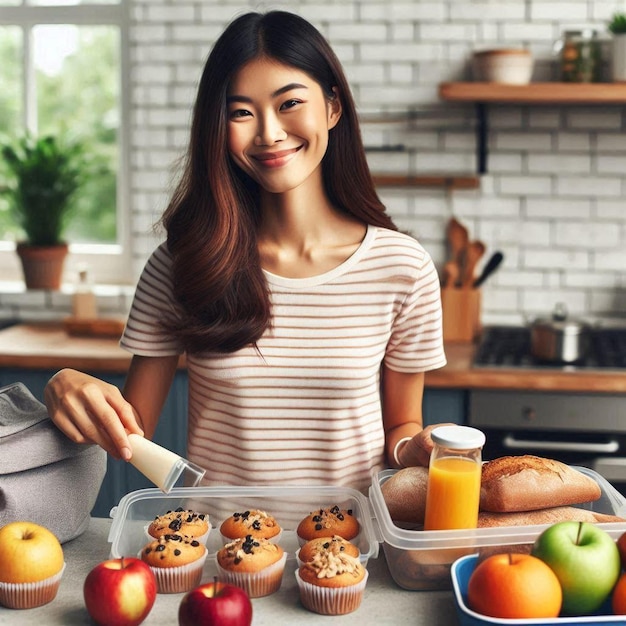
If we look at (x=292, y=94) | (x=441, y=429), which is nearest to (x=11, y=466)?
(x=441, y=429)

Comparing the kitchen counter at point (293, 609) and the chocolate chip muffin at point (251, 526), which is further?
the chocolate chip muffin at point (251, 526)

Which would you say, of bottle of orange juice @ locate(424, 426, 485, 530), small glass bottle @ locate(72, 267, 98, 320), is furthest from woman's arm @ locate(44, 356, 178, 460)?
small glass bottle @ locate(72, 267, 98, 320)

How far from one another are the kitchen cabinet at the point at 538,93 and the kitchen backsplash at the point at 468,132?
22 cm

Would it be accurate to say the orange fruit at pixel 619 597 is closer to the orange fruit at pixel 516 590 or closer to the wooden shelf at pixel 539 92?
the orange fruit at pixel 516 590

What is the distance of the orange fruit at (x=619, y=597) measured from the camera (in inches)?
44.8

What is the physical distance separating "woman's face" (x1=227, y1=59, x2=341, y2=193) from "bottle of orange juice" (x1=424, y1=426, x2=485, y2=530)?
60cm

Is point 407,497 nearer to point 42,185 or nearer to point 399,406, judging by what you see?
point 399,406

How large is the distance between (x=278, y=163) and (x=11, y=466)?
672mm

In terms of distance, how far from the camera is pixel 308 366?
1755 millimetres

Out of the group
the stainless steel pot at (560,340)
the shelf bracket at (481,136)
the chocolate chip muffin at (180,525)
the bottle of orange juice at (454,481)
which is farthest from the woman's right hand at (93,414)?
the shelf bracket at (481,136)

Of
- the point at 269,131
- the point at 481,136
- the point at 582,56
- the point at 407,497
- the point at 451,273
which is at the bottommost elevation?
the point at 407,497

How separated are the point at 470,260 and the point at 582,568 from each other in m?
2.30

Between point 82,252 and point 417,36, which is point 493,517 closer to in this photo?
point 417,36

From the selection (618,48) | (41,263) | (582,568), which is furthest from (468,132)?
(582,568)
